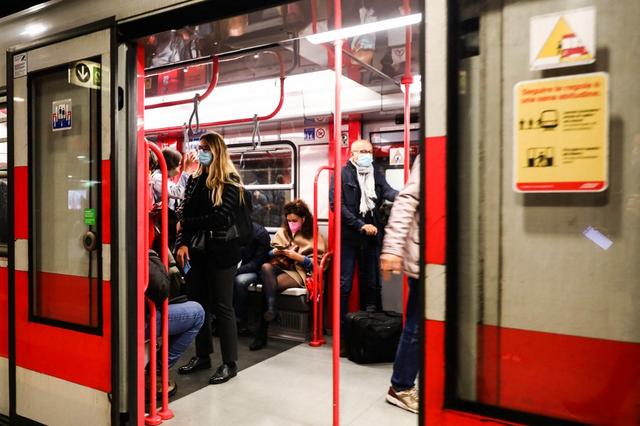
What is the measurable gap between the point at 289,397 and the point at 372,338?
3.26 feet

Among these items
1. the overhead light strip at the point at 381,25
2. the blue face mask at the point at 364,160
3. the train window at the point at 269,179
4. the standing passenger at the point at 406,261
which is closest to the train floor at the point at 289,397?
the standing passenger at the point at 406,261

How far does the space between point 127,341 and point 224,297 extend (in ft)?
4.02

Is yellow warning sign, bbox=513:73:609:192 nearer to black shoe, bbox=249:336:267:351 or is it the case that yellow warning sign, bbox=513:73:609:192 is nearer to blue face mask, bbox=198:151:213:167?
blue face mask, bbox=198:151:213:167

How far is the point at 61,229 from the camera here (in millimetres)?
2752

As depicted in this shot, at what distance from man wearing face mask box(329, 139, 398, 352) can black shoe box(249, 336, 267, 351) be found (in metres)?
0.81

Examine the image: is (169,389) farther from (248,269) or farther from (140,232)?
(248,269)

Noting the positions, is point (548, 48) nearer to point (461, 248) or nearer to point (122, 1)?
Answer: point (461, 248)

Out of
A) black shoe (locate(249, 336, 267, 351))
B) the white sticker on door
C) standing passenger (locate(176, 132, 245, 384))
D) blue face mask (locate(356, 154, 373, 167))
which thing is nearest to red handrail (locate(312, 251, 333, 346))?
black shoe (locate(249, 336, 267, 351))

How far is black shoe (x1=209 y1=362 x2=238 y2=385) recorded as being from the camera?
12.3ft

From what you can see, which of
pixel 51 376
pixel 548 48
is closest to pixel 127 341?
pixel 51 376

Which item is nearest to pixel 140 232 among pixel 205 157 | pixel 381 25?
pixel 205 157

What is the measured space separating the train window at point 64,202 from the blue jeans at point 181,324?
29.2 inches

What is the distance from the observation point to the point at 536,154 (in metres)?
1.45

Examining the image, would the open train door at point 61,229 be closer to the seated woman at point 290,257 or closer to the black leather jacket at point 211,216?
the black leather jacket at point 211,216
